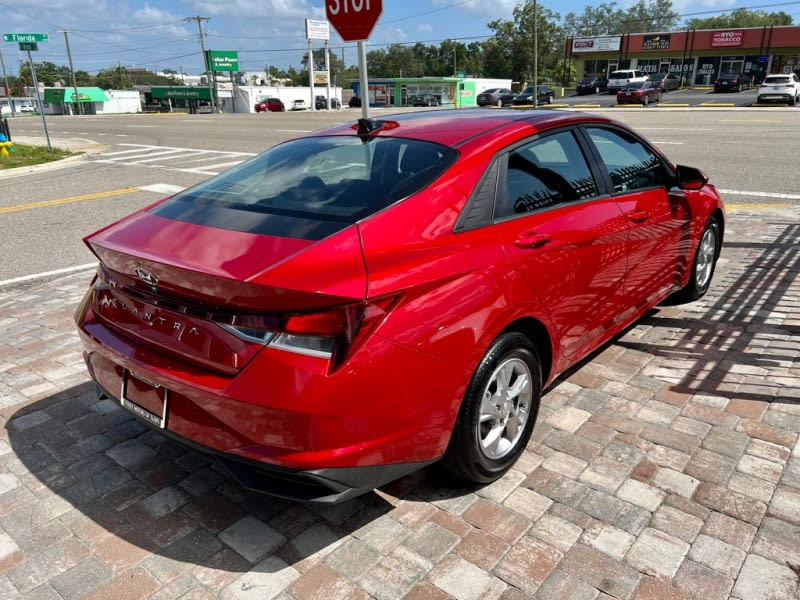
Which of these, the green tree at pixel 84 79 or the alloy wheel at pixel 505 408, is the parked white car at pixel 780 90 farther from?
the green tree at pixel 84 79

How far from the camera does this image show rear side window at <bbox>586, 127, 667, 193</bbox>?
376cm

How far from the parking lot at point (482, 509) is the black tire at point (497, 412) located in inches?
6.1

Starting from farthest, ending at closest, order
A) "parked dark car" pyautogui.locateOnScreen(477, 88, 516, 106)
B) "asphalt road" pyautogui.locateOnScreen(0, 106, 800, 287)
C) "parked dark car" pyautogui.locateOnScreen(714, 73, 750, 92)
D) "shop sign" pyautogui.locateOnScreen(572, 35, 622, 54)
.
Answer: "shop sign" pyautogui.locateOnScreen(572, 35, 622, 54), "parked dark car" pyautogui.locateOnScreen(714, 73, 750, 92), "parked dark car" pyautogui.locateOnScreen(477, 88, 516, 106), "asphalt road" pyautogui.locateOnScreen(0, 106, 800, 287)

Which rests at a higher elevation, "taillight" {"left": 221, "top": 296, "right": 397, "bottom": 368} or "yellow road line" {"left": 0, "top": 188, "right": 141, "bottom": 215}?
"taillight" {"left": 221, "top": 296, "right": 397, "bottom": 368}

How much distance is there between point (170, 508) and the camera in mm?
2820

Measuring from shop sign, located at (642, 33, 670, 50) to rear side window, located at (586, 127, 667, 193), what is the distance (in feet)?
239

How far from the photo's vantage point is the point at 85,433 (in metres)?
3.45

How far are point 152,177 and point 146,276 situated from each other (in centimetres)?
1229

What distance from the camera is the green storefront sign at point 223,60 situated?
77.0 meters

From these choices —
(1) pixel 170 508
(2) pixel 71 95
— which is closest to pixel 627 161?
(1) pixel 170 508

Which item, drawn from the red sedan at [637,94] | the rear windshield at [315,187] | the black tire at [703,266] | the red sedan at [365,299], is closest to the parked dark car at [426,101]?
the red sedan at [637,94]

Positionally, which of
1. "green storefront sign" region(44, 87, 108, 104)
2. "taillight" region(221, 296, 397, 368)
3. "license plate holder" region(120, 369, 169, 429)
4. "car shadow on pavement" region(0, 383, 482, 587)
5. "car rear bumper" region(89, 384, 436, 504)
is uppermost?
"green storefront sign" region(44, 87, 108, 104)

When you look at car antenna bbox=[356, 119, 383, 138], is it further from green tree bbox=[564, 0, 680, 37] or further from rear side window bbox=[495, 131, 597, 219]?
green tree bbox=[564, 0, 680, 37]

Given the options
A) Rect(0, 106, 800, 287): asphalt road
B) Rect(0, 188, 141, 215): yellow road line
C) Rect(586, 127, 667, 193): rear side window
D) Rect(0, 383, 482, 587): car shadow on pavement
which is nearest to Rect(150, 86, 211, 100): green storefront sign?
Rect(0, 106, 800, 287): asphalt road
